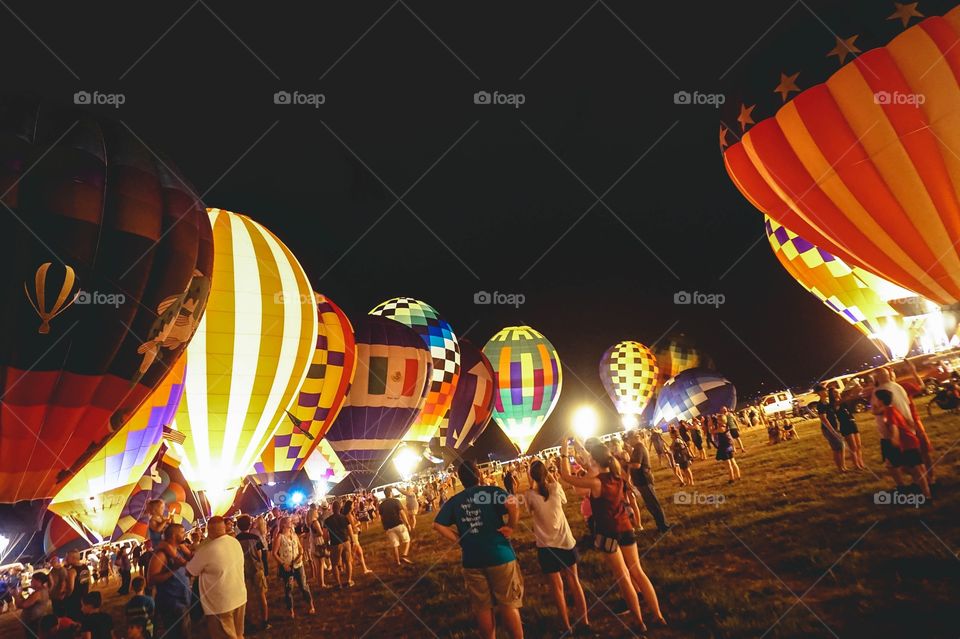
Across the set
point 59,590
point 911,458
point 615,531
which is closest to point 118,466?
point 59,590

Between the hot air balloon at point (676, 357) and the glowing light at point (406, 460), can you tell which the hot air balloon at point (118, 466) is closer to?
the glowing light at point (406, 460)

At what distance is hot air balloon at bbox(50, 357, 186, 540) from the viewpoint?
13219mm

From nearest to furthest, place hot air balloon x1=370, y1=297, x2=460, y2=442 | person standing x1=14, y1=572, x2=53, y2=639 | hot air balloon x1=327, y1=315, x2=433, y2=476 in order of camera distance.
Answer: person standing x1=14, y1=572, x2=53, y2=639 → hot air balloon x1=327, y1=315, x2=433, y2=476 → hot air balloon x1=370, y1=297, x2=460, y2=442

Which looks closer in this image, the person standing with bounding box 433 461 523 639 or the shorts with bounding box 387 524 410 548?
the person standing with bounding box 433 461 523 639

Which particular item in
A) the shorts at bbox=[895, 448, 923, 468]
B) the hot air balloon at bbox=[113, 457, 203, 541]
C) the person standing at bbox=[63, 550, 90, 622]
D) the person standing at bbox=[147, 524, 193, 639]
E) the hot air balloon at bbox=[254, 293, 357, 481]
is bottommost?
the hot air balloon at bbox=[113, 457, 203, 541]

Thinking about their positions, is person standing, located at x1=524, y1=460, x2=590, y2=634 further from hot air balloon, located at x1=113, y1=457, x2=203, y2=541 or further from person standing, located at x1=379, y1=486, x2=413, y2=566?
hot air balloon, located at x1=113, y1=457, x2=203, y2=541

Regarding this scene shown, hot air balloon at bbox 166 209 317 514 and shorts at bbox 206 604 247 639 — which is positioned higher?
hot air balloon at bbox 166 209 317 514

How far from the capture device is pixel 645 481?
753 cm

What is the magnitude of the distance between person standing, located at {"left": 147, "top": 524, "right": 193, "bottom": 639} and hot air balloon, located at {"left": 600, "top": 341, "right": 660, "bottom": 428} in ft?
105

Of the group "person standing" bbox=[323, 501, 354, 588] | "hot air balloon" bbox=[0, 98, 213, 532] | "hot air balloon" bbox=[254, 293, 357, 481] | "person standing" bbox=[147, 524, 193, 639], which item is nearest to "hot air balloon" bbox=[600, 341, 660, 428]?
"hot air balloon" bbox=[254, 293, 357, 481]

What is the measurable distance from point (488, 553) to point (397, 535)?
5.76m

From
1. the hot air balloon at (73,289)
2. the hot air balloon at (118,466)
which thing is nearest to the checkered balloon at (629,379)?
the hot air balloon at (118,466)

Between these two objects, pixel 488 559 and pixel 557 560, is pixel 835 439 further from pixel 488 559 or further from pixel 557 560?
pixel 488 559

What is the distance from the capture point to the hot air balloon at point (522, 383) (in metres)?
31.0
